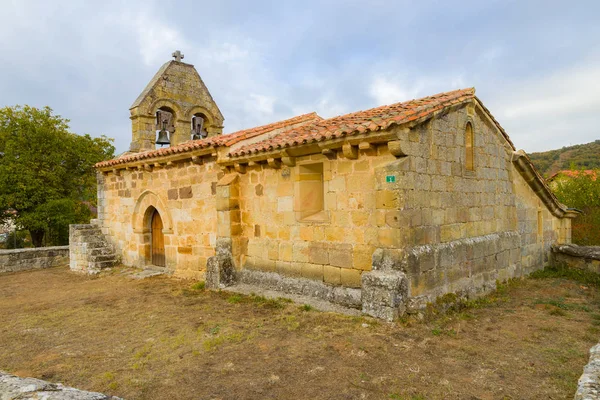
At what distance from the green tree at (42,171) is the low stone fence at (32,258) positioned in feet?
16.1

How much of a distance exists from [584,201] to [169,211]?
1243cm

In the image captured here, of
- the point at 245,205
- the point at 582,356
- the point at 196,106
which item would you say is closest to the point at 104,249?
the point at 196,106

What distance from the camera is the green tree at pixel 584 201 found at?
11.7 m

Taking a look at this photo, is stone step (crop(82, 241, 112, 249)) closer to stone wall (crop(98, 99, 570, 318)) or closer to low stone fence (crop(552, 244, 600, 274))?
stone wall (crop(98, 99, 570, 318))

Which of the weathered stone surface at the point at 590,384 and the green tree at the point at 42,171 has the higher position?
the green tree at the point at 42,171

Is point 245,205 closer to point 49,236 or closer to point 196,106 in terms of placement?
point 196,106

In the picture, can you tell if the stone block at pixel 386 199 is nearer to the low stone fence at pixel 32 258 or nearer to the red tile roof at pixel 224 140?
the red tile roof at pixel 224 140

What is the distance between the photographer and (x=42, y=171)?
706 inches

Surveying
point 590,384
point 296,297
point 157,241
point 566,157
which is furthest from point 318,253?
point 566,157

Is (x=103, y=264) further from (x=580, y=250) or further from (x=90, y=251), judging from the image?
(x=580, y=250)

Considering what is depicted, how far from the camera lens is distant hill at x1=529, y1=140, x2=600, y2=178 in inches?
1176

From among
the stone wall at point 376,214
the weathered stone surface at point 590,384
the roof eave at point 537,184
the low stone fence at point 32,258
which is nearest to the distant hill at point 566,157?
the roof eave at point 537,184

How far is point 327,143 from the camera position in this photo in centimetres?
604

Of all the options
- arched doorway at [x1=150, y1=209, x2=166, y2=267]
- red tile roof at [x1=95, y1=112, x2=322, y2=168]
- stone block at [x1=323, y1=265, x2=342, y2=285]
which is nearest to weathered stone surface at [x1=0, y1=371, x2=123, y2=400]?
stone block at [x1=323, y1=265, x2=342, y2=285]
